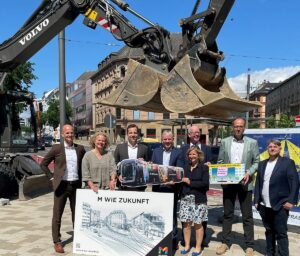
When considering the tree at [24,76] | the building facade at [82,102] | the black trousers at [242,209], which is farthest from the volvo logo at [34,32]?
the building facade at [82,102]

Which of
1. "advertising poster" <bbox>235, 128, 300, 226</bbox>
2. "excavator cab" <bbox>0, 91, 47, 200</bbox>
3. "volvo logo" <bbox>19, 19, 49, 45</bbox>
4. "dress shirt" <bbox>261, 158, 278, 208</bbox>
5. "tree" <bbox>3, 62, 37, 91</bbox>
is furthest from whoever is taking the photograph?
"tree" <bbox>3, 62, 37, 91</bbox>

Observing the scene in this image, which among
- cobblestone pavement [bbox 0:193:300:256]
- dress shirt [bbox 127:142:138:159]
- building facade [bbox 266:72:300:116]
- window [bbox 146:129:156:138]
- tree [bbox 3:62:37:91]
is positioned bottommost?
cobblestone pavement [bbox 0:193:300:256]

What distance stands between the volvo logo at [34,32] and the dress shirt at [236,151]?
16.2 feet

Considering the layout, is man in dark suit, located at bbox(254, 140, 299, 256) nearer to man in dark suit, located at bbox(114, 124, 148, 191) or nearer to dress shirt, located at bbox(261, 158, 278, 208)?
dress shirt, located at bbox(261, 158, 278, 208)

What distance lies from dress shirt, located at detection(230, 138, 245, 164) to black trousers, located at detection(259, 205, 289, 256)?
912 mm

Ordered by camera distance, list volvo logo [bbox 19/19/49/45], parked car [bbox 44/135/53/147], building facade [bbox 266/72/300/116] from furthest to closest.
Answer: building facade [bbox 266/72/300/116], parked car [bbox 44/135/53/147], volvo logo [bbox 19/19/49/45]

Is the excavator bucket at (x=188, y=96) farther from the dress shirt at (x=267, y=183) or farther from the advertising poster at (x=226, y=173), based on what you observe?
the dress shirt at (x=267, y=183)

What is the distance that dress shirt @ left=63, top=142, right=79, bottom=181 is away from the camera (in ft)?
20.5

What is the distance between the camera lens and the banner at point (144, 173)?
561 centimetres

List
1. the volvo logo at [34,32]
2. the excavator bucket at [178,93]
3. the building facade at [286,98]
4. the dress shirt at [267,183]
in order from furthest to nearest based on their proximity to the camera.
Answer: the building facade at [286,98]
the volvo logo at [34,32]
the excavator bucket at [178,93]
the dress shirt at [267,183]

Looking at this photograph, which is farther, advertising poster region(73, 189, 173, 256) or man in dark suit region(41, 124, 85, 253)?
man in dark suit region(41, 124, 85, 253)

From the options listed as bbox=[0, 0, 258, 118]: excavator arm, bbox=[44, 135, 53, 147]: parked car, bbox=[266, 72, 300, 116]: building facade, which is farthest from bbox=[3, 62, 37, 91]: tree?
bbox=[266, 72, 300, 116]: building facade

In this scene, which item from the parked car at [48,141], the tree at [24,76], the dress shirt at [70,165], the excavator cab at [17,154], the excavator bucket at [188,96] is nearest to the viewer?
the excavator bucket at [188,96]

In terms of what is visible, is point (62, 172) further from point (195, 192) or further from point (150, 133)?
point (150, 133)
